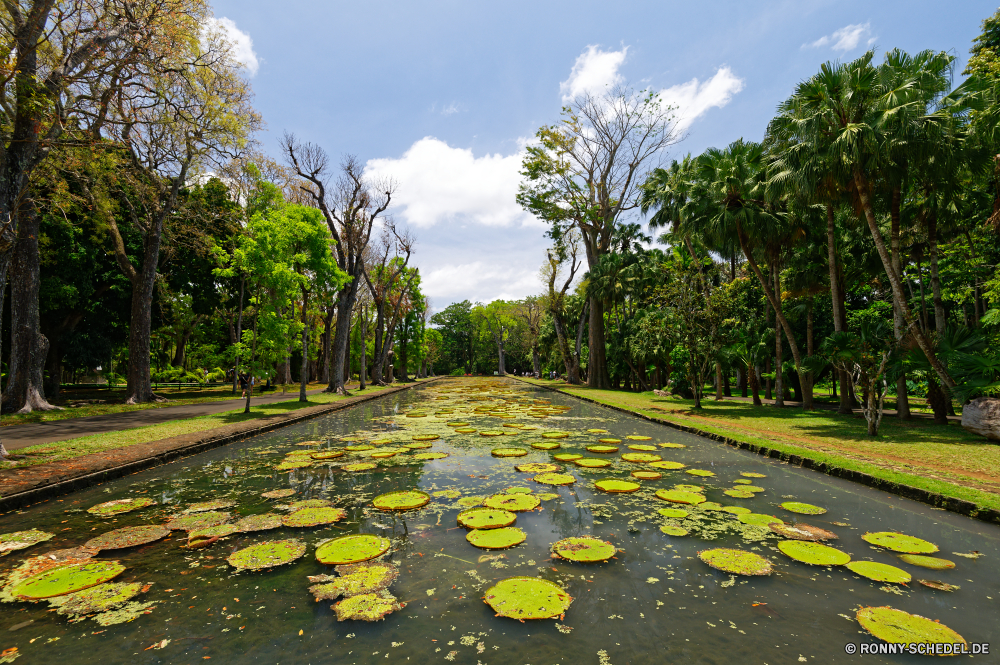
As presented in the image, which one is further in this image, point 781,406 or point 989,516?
point 781,406

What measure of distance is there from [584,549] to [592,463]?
3.19 meters

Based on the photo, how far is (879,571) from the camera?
3139 mm

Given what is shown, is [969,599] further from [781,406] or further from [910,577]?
[781,406]

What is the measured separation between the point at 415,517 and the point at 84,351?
25.9 m

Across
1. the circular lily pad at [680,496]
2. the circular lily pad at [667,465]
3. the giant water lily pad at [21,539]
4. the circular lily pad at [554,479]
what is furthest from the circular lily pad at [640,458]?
the giant water lily pad at [21,539]

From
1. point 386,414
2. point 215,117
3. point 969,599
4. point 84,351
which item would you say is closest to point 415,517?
point 969,599

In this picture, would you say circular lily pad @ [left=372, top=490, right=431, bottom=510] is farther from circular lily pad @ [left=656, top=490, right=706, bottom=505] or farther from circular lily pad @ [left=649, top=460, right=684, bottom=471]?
circular lily pad @ [left=649, top=460, right=684, bottom=471]

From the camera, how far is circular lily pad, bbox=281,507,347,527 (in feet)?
13.6

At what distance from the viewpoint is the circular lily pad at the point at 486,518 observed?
408 cm

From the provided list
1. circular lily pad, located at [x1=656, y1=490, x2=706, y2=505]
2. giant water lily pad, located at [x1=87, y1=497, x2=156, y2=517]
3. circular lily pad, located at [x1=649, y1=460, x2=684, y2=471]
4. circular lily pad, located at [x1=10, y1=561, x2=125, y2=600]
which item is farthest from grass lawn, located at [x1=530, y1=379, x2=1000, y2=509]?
giant water lily pad, located at [x1=87, y1=497, x2=156, y2=517]

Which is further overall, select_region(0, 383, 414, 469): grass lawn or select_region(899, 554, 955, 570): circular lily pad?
select_region(0, 383, 414, 469): grass lawn

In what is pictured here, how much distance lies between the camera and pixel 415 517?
441cm

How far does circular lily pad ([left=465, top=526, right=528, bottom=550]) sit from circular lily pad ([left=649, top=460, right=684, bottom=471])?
3.47 metres

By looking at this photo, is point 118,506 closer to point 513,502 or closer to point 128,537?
point 128,537
